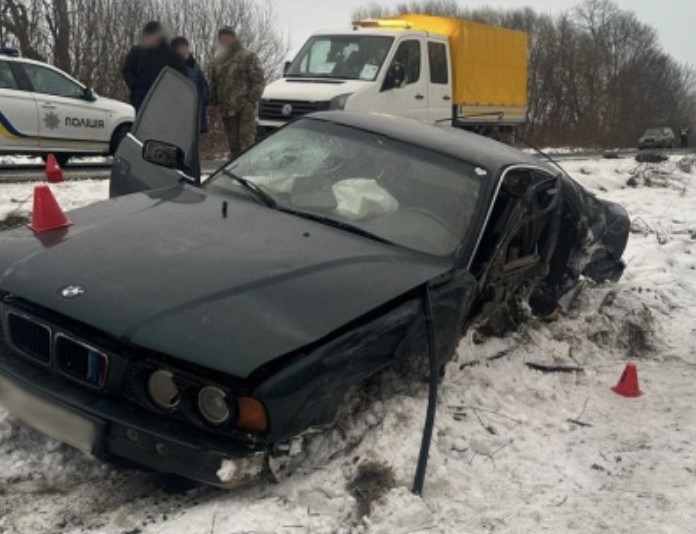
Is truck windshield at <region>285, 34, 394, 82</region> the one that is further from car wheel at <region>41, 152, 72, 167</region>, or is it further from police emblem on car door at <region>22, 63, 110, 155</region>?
car wheel at <region>41, 152, 72, 167</region>

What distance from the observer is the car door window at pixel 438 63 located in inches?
496

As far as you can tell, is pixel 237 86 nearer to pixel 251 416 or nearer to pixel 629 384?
pixel 629 384

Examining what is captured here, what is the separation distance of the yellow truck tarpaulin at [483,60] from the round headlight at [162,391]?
36.1ft

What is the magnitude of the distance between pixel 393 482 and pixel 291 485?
1.27 ft

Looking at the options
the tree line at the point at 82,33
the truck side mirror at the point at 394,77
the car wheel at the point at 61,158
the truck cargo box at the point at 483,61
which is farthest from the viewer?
the tree line at the point at 82,33

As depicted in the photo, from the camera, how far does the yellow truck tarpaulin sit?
1329 cm

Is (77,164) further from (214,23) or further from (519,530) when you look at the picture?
(214,23)

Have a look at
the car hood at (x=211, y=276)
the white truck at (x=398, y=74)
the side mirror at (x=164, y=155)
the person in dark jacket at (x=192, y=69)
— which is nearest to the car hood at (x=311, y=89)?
the white truck at (x=398, y=74)

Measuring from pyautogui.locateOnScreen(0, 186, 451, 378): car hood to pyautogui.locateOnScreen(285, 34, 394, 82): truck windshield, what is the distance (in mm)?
8163

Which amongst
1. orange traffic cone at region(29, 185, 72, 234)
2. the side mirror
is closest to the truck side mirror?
the side mirror

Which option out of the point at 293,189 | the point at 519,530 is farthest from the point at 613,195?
the point at 519,530

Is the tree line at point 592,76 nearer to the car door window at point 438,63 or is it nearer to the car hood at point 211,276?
the car door window at point 438,63

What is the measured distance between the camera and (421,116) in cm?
1244

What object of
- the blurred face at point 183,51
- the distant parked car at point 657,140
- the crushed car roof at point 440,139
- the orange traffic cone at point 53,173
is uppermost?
the blurred face at point 183,51
